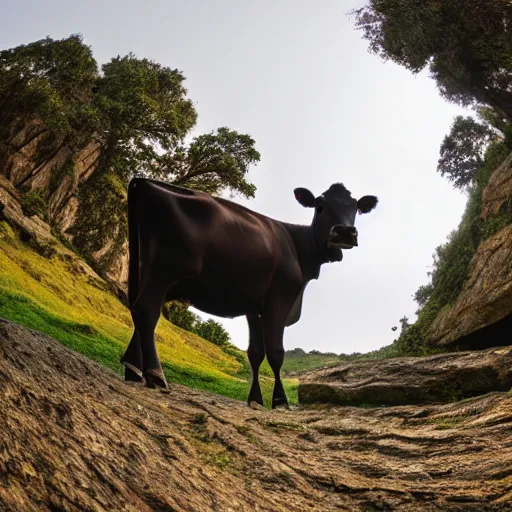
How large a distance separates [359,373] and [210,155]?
20339mm

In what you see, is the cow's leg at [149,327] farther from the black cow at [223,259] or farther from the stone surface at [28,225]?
the stone surface at [28,225]

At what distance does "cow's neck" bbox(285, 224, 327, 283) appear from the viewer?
8688 mm

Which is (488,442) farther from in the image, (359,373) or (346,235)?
(359,373)

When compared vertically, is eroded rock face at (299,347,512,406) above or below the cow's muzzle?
Answer: below

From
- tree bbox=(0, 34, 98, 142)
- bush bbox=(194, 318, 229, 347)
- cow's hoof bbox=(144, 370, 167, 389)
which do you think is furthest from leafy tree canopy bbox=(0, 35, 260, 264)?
cow's hoof bbox=(144, 370, 167, 389)

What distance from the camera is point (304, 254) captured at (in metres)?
8.69

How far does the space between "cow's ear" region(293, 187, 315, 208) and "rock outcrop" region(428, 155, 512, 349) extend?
575cm

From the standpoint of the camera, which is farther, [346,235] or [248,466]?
[346,235]

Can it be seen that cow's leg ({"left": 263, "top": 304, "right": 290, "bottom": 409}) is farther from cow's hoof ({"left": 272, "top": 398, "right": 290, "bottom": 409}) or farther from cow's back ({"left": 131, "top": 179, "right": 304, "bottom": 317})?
cow's hoof ({"left": 272, "top": 398, "right": 290, "bottom": 409})

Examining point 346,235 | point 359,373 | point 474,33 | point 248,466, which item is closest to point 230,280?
point 346,235

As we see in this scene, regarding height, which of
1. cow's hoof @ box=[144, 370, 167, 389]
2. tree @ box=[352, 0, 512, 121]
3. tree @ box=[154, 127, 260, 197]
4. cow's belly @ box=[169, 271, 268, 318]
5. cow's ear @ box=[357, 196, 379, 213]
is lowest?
cow's hoof @ box=[144, 370, 167, 389]

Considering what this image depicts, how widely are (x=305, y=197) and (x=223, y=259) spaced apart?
2.99 meters

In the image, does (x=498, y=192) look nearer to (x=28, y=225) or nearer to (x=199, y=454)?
(x=199, y=454)

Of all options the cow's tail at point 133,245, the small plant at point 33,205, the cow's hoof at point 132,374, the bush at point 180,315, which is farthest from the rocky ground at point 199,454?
the bush at point 180,315
